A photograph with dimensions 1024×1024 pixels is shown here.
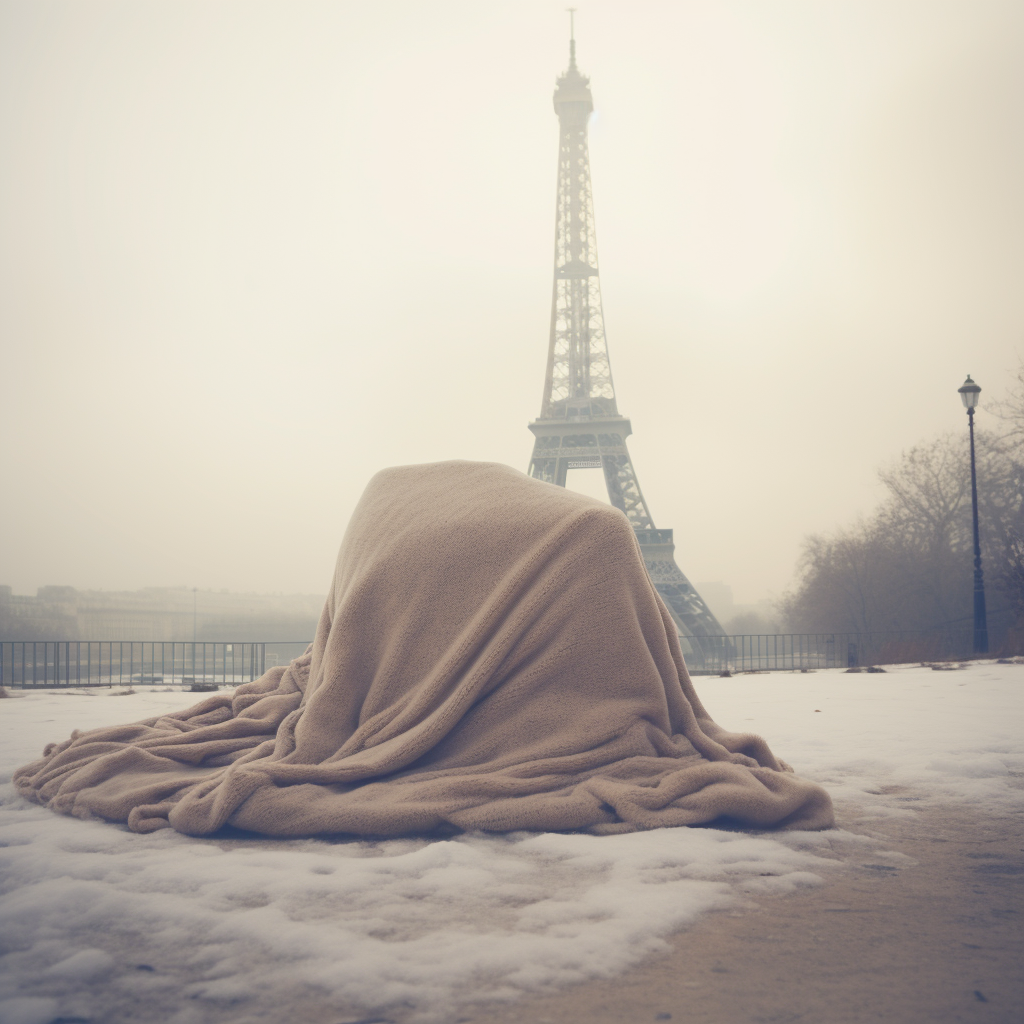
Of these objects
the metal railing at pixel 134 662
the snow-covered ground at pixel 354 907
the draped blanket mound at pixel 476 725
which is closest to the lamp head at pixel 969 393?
the metal railing at pixel 134 662

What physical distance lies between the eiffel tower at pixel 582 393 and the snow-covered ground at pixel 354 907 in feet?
74.9

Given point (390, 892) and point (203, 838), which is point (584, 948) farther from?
point (203, 838)

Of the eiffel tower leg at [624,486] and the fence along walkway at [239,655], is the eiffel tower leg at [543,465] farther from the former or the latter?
the fence along walkway at [239,655]

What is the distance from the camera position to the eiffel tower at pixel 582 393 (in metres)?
26.1

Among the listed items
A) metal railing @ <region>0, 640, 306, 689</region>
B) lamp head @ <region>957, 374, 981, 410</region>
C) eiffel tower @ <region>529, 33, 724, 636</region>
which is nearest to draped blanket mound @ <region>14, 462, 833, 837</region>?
metal railing @ <region>0, 640, 306, 689</region>

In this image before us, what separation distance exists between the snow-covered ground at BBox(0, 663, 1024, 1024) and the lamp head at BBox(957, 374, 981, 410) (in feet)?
34.9

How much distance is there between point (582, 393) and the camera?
30984 mm

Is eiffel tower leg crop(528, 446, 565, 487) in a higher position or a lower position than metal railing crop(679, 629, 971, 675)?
higher

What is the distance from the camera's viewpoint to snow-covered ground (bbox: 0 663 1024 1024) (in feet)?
4.58

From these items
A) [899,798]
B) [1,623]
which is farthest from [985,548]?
[1,623]

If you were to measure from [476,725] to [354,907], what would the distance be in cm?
107

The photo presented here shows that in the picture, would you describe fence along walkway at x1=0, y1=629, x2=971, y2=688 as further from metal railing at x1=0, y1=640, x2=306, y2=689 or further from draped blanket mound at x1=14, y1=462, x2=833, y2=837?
draped blanket mound at x1=14, y1=462, x2=833, y2=837

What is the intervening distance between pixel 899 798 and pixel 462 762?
1.61m

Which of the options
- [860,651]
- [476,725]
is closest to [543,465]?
[860,651]
